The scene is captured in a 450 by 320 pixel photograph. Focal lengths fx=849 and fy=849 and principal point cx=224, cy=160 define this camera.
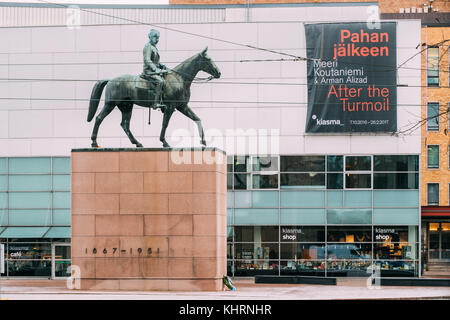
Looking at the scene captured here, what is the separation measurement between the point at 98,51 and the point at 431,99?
2430 centimetres

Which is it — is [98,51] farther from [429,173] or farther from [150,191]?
[429,173]

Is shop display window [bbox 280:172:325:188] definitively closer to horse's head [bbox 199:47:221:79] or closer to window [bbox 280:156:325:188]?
window [bbox 280:156:325:188]

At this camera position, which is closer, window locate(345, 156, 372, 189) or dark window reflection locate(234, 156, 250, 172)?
window locate(345, 156, 372, 189)

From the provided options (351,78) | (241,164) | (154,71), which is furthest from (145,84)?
(351,78)

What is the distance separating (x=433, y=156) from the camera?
61.2 m

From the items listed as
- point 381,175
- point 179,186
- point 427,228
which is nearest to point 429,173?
point 427,228

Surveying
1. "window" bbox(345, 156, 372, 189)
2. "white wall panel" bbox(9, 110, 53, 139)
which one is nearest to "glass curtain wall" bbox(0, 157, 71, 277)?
"white wall panel" bbox(9, 110, 53, 139)

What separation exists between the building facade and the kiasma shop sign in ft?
1.65

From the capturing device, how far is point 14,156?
46.2 m

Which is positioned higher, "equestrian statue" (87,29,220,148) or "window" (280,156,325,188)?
"equestrian statue" (87,29,220,148)

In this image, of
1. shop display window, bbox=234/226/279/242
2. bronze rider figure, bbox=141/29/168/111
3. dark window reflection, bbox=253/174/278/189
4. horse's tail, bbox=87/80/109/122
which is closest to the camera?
bronze rider figure, bbox=141/29/168/111

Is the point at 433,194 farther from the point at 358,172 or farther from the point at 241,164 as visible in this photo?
the point at 241,164

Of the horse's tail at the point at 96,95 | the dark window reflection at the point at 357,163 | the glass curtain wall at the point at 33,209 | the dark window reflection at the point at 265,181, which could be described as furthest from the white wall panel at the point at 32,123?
the dark window reflection at the point at 357,163

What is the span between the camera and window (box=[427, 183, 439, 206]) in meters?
61.9
